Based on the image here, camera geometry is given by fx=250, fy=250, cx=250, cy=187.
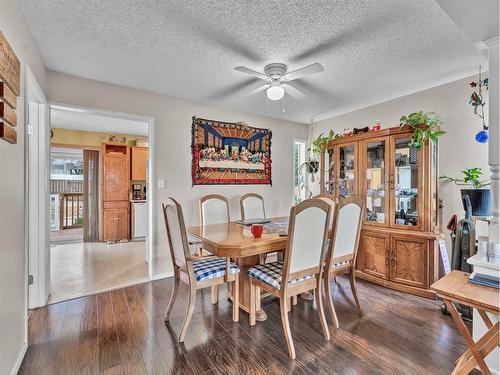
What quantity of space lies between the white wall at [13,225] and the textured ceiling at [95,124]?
244 cm

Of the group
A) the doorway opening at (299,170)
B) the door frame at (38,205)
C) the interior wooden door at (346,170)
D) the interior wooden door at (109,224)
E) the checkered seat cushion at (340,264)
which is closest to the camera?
the checkered seat cushion at (340,264)

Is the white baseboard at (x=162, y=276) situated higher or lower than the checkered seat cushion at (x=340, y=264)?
lower

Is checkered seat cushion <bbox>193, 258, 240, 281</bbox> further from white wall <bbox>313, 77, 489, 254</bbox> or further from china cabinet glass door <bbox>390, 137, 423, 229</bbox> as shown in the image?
white wall <bbox>313, 77, 489, 254</bbox>

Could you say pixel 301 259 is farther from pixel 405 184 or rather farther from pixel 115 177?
pixel 115 177

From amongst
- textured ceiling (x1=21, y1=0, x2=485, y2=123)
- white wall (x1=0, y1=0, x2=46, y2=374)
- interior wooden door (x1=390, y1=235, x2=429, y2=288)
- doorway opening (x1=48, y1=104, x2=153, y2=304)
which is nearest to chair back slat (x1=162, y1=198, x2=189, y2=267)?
white wall (x1=0, y1=0, x2=46, y2=374)

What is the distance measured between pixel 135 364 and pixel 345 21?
2877 millimetres

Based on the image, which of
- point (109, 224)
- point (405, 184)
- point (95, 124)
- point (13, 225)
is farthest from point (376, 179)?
point (109, 224)

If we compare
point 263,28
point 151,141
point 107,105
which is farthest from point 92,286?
point 263,28

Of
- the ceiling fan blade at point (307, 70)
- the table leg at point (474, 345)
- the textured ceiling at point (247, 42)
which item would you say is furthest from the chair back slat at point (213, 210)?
the table leg at point (474, 345)

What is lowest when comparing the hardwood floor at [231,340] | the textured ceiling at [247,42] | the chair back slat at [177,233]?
the hardwood floor at [231,340]

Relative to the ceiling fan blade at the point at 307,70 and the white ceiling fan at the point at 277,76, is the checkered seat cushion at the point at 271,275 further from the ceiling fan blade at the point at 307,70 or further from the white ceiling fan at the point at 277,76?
the ceiling fan blade at the point at 307,70

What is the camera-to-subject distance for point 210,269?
2.14 meters

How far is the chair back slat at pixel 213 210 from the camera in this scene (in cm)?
336

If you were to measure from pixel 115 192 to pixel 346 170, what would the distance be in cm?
480
